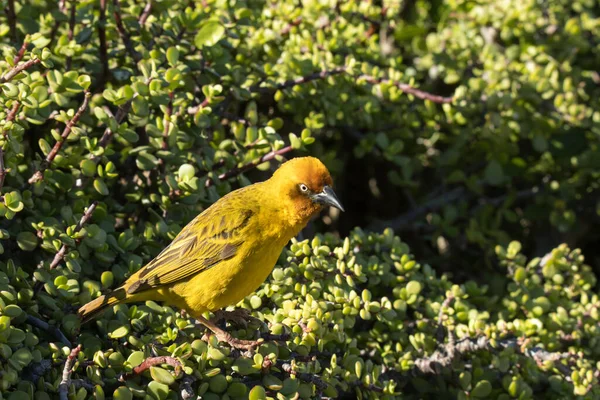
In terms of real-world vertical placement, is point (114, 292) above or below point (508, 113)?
above

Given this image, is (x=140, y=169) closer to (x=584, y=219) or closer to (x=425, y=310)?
(x=425, y=310)

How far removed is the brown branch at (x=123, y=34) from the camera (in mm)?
3562

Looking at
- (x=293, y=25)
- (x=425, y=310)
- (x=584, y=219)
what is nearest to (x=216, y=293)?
(x=425, y=310)

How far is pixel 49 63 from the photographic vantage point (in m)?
2.85

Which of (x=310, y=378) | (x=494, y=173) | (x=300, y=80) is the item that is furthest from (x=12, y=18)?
(x=494, y=173)

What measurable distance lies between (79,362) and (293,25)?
8.06 ft

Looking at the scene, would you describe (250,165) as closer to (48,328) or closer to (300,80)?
(300,80)

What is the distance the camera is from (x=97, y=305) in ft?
9.57

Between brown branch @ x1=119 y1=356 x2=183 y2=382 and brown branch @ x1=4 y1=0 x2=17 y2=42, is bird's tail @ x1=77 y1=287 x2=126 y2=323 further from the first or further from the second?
brown branch @ x1=4 y1=0 x2=17 y2=42

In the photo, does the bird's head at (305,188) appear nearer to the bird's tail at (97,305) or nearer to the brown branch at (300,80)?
the brown branch at (300,80)

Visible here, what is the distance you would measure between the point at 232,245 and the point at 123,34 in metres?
1.09

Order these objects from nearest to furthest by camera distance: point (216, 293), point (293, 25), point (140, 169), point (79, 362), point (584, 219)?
1. point (79, 362)
2. point (216, 293)
3. point (140, 169)
4. point (293, 25)
5. point (584, 219)

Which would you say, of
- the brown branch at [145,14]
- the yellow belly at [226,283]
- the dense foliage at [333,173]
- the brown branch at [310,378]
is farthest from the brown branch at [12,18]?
the brown branch at [310,378]

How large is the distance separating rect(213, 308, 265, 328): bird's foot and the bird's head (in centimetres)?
45
